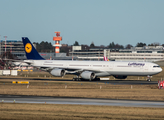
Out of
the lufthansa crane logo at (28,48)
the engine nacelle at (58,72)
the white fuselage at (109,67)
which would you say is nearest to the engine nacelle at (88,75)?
the white fuselage at (109,67)

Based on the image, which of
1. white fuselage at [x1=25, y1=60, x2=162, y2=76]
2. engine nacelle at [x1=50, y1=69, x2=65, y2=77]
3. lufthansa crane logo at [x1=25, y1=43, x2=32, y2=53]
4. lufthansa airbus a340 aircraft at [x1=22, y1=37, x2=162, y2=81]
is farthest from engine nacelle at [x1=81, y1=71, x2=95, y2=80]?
lufthansa crane logo at [x1=25, y1=43, x2=32, y2=53]

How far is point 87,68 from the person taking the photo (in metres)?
76.9

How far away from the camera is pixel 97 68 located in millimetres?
75875

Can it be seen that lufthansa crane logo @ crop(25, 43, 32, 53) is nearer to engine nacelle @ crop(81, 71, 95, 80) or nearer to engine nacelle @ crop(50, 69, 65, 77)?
engine nacelle @ crop(50, 69, 65, 77)

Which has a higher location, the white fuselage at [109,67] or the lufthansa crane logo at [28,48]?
the lufthansa crane logo at [28,48]

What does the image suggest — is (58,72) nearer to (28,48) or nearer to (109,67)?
(109,67)

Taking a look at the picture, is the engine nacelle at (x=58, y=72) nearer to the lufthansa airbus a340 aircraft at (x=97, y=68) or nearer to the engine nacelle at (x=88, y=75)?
the lufthansa airbus a340 aircraft at (x=97, y=68)

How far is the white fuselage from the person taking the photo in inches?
2842

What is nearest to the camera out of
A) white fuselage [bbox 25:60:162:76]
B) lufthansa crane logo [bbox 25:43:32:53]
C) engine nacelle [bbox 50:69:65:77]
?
white fuselage [bbox 25:60:162:76]

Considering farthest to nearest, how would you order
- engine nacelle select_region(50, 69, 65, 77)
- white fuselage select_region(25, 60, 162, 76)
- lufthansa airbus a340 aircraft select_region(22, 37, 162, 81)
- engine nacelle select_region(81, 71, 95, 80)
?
engine nacelle select_region(50, 69, 65, 77) < engine nacelle select_region(81, 71, 95, 80) < lufthansa airbus a340 aircraft select_region(22, 37, 162, 81) < white fuselage select_region(25, 60, 162, 76)

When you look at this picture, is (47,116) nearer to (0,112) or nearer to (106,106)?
(0,112)

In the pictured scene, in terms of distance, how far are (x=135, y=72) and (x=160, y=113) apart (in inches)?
1773

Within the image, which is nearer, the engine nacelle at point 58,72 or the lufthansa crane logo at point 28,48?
the engine nacelle at point 58,72

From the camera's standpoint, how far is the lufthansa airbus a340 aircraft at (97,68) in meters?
72.3
